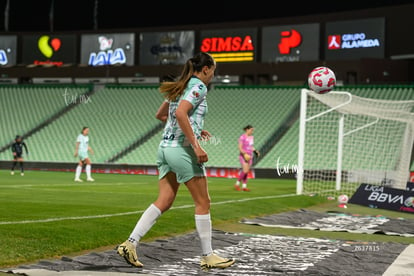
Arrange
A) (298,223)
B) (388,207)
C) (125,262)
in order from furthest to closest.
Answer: (388,207) → (298,223) → (125,262)

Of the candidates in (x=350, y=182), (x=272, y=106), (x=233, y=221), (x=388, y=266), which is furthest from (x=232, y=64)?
(x=388, y=266)

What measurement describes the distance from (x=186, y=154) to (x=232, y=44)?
120 ft

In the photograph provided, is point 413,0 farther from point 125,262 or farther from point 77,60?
point 125,262

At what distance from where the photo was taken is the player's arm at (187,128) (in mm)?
6570

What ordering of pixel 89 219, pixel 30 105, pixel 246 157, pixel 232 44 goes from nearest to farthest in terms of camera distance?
1. pixel 89 219
2. pixel 246 157
3. pixel 232 44
4. pixel 30 105

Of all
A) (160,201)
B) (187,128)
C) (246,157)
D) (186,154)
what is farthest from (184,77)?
(246,157)

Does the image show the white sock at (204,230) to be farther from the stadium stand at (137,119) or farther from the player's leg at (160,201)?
the stadium stand at (137,119)

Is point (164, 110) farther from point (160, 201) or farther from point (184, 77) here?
point (160, 201)

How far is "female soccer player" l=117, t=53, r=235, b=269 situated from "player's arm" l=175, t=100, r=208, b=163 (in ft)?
0.03

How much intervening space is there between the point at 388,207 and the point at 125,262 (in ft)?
34.5

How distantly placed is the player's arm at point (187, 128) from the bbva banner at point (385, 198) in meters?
10.5

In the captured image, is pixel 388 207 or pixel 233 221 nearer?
pixel 233 221

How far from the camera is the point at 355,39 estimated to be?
39625 millimetres

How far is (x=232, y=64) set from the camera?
42344mm
